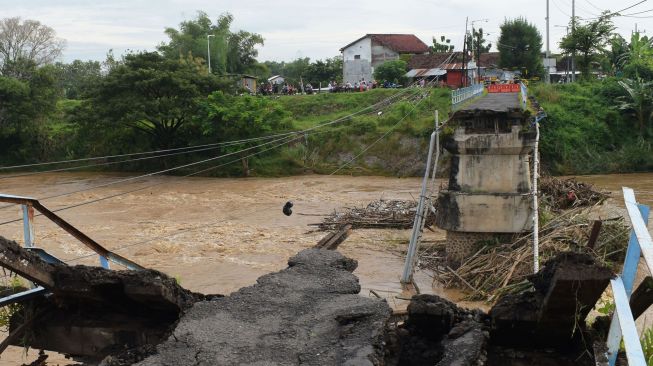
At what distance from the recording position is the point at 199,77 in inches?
1463

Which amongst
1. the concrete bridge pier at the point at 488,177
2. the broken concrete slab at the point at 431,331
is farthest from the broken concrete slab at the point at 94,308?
the concrete bridge pier at the point at 488,177

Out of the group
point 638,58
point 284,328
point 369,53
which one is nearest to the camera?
point 284,328

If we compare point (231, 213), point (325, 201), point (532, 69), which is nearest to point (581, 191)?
point (325, 201)

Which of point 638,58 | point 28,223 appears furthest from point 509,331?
point 638,58

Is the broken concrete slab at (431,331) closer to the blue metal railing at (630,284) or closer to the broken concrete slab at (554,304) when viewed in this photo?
the broken concrete slab at (554,304)

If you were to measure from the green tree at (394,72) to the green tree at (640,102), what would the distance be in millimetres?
19299

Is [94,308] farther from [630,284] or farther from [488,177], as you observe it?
[488,177]

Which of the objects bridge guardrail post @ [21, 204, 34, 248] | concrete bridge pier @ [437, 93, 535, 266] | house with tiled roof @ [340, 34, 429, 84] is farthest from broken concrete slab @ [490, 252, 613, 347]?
house with tiled roof @ [340, 34, 429, 84]

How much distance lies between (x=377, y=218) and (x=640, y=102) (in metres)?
20.8

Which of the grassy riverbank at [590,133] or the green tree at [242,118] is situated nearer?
the grassy riverbank at [590,133]

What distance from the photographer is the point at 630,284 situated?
3.95 metres

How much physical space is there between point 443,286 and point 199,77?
86.4 ft

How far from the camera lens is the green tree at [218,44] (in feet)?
204

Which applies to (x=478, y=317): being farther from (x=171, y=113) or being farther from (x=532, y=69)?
(x=532, y=69)
